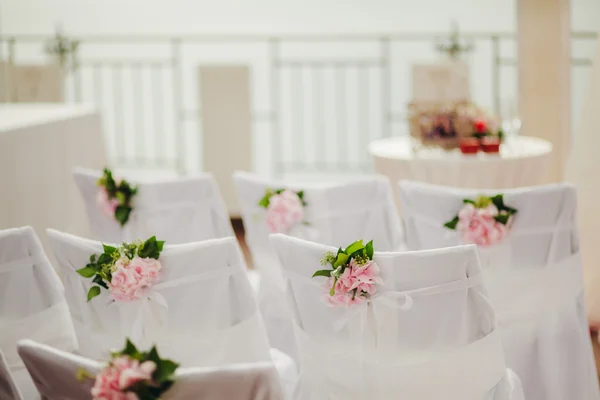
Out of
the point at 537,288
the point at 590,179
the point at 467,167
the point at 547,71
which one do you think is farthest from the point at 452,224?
the point at 547,71

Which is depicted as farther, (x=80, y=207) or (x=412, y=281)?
(x=80, y=207)

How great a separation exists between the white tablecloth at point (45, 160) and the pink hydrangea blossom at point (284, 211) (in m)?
1.48

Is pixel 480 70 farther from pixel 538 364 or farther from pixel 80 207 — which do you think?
pixel 538 364

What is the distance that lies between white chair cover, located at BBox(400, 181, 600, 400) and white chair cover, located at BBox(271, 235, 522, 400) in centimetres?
57

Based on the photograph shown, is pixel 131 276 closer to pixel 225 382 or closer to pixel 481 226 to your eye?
pixel 225 382

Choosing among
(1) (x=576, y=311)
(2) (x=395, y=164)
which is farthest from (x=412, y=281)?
(2) (x=395, y=164)

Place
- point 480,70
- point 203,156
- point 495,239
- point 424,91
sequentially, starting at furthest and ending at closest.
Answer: point 480,70 → point 203,156 → point 424,91 → point 495,239

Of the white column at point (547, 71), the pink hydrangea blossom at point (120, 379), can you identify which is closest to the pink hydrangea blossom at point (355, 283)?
the pink hydrangea blossom at point (120, 379)

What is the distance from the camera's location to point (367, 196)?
3.19 m

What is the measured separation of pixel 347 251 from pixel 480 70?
7771 millimetres

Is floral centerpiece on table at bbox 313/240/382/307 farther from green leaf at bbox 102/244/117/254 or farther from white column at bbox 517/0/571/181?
white column at bbox 517/0/571/181


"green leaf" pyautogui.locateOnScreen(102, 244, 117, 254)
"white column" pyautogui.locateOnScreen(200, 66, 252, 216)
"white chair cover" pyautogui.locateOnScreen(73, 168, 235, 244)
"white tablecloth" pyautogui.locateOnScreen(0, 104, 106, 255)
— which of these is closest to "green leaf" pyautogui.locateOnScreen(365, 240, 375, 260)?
"green leaf" pyautogui.locateOnScreen(102, 244, 117, 254)

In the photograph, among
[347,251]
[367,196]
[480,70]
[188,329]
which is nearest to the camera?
[347,251]

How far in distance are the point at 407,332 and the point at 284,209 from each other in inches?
38.8
